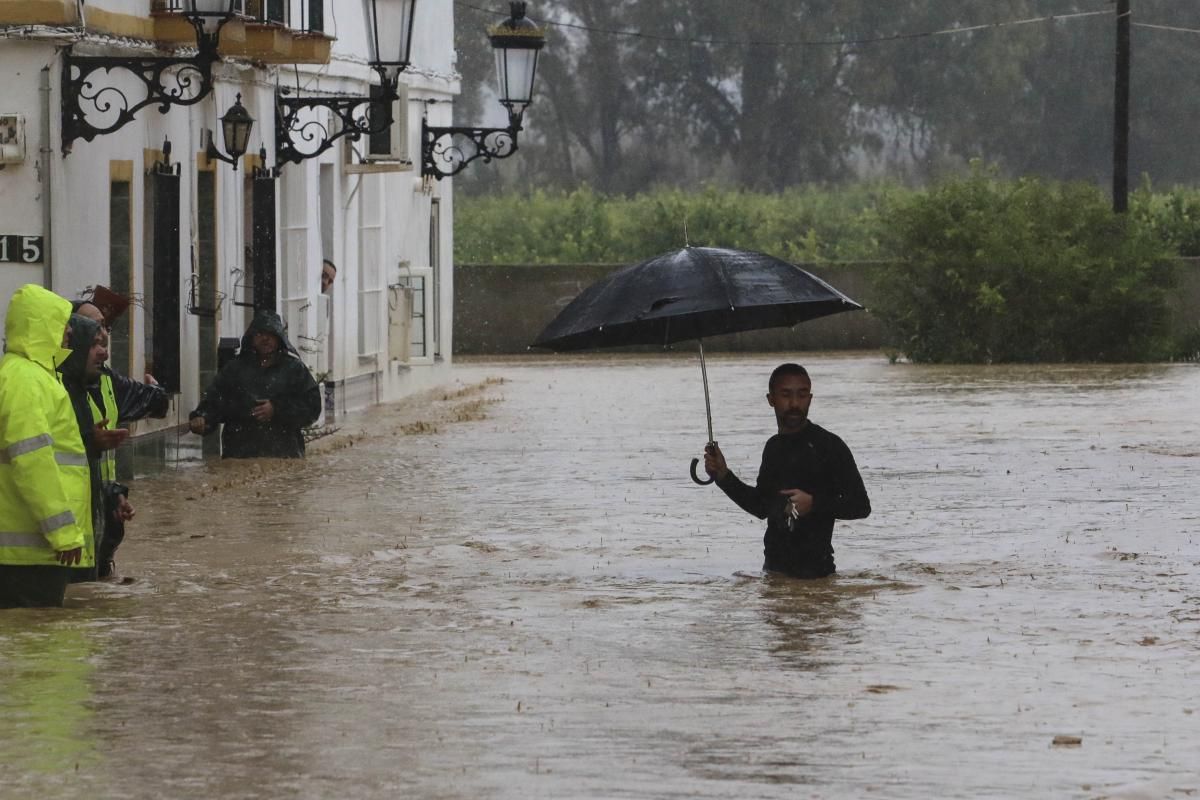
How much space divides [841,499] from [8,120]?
7114 mm

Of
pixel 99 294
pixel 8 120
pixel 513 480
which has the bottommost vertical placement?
pixel 513 480

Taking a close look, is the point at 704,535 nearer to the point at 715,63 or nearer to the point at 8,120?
the point at 8,120

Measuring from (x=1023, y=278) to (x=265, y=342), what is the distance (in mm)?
20524

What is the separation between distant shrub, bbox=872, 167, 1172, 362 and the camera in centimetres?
3766

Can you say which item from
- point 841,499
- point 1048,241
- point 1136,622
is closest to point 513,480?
point 841,499

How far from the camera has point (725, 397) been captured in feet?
95.4

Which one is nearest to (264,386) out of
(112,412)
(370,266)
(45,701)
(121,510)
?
(112,412)

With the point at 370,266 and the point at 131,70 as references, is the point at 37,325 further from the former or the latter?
the point at 370,266

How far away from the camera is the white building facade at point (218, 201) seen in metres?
17.3

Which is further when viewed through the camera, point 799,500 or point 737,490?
point 737,490

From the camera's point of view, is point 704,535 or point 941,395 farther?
point 941,395

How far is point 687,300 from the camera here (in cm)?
1255

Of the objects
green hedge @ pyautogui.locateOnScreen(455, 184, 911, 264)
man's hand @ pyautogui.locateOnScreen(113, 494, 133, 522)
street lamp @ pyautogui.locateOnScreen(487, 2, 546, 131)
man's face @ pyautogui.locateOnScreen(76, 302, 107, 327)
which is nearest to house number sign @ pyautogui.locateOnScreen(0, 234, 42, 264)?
man's face @ pyautogui.locateOnScreen(76, 302, 107, 327)

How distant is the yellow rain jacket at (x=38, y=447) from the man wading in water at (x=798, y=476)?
286 centimetres
